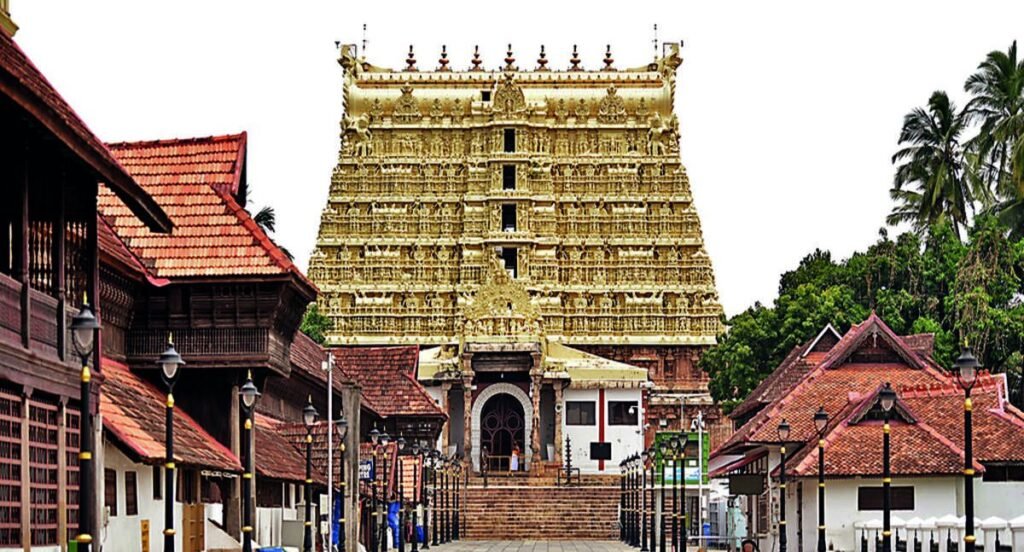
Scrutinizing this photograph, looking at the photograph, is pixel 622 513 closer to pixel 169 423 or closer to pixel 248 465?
pixel 248 465

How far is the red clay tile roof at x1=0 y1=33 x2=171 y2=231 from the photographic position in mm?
19920

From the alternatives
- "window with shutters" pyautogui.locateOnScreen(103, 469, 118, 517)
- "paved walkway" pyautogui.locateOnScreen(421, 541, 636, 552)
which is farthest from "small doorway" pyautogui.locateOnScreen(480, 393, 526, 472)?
"window with shutters" pyautogui.locateOnScreen(103, 469, 118, 517)

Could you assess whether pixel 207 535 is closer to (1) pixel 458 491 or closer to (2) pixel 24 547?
(2) pixel 24 547

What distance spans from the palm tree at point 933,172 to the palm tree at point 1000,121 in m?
3.73

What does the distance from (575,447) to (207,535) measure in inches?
2626

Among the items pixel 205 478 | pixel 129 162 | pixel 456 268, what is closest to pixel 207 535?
pixel 205 478

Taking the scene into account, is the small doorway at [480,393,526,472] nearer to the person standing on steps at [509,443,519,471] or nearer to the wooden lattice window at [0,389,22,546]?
the person standing on steps at [509,443,519,471]

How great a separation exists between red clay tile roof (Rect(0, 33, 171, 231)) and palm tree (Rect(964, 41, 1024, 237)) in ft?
168

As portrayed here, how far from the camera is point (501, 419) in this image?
10506 cm

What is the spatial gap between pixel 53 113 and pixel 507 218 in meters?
92.6

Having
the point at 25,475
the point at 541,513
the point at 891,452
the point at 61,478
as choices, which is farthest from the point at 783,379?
the point at 25,475

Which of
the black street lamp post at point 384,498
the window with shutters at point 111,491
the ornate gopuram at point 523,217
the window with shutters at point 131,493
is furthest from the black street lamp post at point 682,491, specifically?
the ornate gopuram at point 523,217

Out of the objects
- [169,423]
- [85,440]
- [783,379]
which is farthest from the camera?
[783,379]

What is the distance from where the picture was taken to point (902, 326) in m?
81.2
